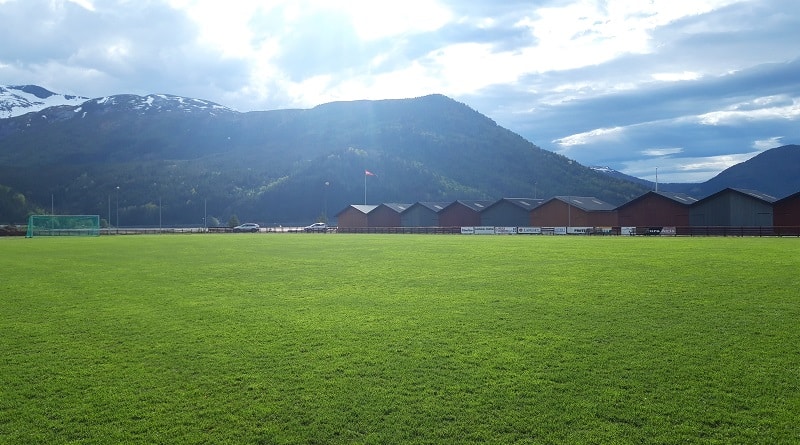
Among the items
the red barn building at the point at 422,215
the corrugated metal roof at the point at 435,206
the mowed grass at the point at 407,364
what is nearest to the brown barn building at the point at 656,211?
the corrugated metal roof at the point at 435,206

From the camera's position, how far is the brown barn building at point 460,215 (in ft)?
308

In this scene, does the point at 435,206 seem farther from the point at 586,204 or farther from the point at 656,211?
the point at 656,211

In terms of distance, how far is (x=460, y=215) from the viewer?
94.8 metres

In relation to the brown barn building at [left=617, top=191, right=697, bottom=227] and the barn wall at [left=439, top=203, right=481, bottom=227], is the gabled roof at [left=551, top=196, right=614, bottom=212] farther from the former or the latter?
the barn wall at [left=439, top=203, right=481, bottom=227]

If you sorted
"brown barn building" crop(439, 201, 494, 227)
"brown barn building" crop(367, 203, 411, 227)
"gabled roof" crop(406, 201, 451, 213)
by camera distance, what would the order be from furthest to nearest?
"brown barn building" crop(367, 203, 411, 227)
"gabled roof" crop(406, 201, 451, 213)
"brown barn building" crop(439, 201, 494, 227)

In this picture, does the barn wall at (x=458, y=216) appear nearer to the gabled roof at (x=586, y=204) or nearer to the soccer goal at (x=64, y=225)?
the gabled roof at (x=586, y=204)

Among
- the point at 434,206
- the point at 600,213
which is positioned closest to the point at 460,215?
the point at 434,206

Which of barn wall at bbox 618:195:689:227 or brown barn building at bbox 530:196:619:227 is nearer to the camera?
barn wall at bbox 618:195:689:227

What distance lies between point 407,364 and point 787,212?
67359mm

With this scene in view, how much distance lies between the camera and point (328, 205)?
566ft

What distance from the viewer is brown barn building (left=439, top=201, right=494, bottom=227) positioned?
308ft

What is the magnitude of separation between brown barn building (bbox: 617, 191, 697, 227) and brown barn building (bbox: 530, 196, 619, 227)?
2.63 metres

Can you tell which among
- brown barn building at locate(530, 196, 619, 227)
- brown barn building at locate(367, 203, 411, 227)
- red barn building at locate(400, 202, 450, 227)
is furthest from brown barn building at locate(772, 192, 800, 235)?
brown barn building at locate(367, 203, 411, 227)

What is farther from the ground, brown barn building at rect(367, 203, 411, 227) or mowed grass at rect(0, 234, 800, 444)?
brown barn building at rect(367, 203, 411, 227)
